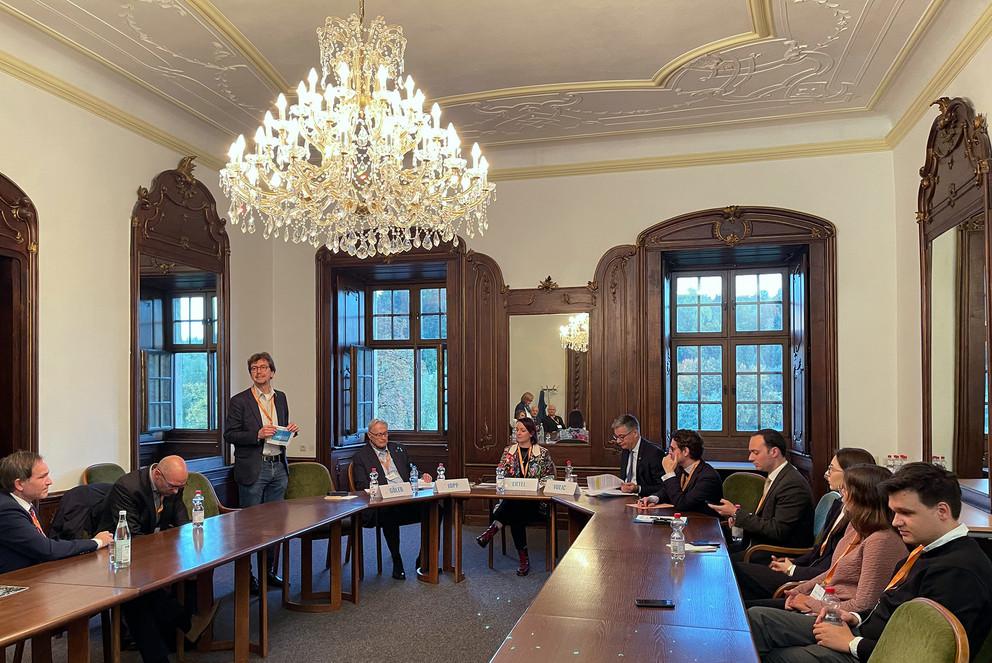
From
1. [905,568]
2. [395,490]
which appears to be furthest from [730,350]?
[905,568]

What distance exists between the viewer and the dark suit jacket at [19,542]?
3545 millimetres

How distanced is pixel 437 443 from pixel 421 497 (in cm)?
371

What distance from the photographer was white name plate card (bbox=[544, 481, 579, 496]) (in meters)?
5.85

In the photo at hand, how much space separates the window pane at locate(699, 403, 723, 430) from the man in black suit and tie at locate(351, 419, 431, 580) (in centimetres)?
371

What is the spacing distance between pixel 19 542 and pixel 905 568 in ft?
12.5

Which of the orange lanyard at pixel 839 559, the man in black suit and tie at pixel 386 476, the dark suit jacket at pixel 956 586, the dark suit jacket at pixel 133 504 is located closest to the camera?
the dark suit jacket at pixel 956 586

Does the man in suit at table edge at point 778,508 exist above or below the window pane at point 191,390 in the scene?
below

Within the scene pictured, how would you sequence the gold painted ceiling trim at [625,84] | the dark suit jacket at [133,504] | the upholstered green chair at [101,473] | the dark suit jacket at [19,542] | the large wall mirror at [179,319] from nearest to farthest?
the dark suit jacket at [19,542] → the dark suit jacket at [133,504] → the gold painted ceiling trim at [625,84] → the upholstered green chair at [101,473] → the large wall mirror at [179,319]

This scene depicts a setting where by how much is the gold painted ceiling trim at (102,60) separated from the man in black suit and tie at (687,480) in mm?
4866

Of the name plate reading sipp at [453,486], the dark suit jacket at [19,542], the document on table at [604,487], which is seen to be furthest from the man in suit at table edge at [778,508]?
the dark suit jacket at [19,542]

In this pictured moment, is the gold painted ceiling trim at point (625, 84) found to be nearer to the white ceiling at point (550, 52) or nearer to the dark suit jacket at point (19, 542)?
the white ceiling at point (550, 52)

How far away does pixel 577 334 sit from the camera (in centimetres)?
780

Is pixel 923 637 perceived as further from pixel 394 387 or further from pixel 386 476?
pixel 394 387

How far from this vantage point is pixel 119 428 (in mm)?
6031
